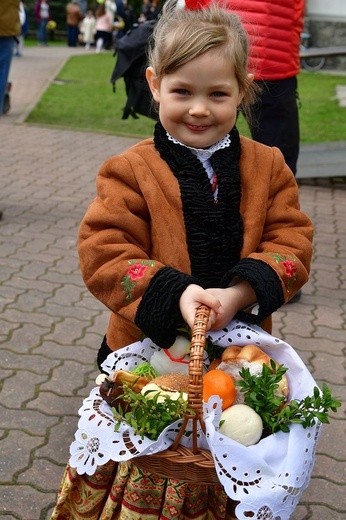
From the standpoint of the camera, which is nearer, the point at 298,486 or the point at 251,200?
the point at 298,486

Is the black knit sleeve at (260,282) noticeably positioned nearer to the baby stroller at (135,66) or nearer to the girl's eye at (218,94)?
the girl's eye at (218,94)

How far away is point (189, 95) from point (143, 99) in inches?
126

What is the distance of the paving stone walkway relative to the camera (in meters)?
2.94

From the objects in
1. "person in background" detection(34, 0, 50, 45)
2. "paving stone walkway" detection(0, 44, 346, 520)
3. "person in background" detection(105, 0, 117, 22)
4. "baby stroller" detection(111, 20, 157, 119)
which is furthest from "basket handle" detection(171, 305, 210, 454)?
"person in background" detection(34, 0, 50, 45)

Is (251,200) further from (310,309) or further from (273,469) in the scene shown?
(310,309)

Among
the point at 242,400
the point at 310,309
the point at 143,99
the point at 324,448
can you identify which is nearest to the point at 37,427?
the point at 324,448

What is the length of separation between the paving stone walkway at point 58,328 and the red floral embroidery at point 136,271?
1.03 meters

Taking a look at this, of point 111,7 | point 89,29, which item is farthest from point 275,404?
point 89,29

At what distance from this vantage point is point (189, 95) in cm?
→ 221

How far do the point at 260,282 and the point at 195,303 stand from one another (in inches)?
8.1

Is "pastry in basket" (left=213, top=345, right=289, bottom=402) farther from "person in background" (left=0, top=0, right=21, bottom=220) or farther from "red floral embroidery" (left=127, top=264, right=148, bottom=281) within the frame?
"person in background" (left=0, top=0, right=21, bottom=220)

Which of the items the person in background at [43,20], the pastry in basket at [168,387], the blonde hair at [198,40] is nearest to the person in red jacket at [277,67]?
the blonde hair at [198,40]

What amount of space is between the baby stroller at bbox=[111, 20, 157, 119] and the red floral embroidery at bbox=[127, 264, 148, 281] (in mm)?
3144

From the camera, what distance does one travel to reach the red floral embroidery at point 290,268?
7.23 feet
